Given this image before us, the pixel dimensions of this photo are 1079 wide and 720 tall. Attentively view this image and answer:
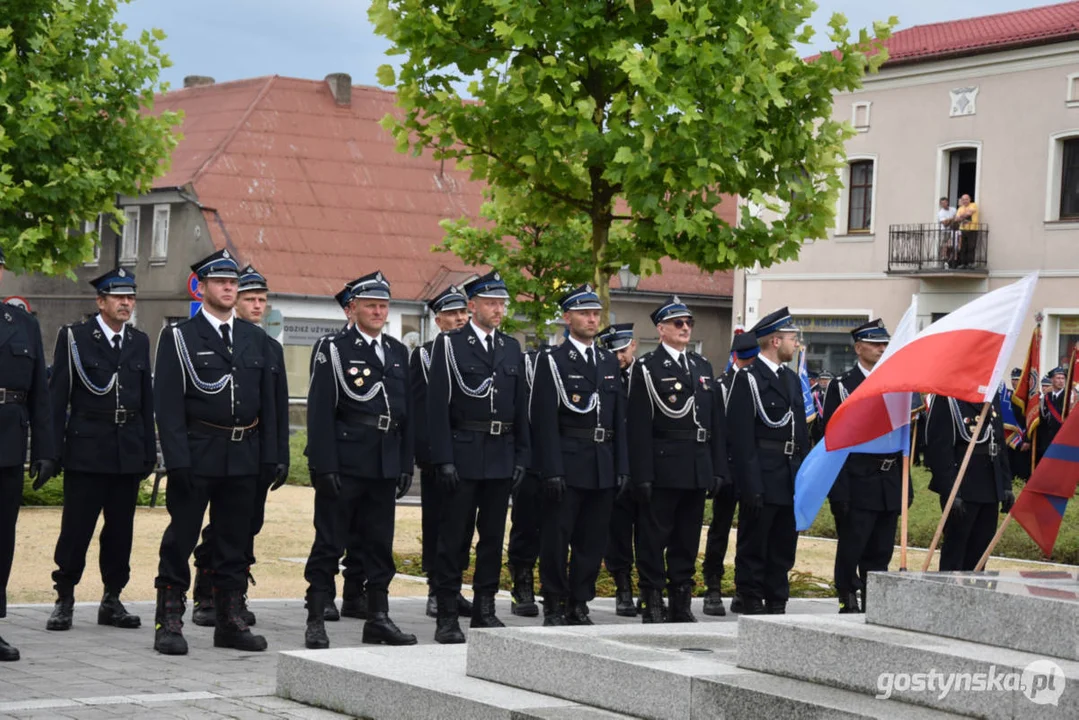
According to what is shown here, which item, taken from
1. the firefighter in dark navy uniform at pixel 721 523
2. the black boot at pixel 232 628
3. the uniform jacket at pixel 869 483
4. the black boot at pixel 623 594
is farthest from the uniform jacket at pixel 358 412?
the uniform jacket at pixel 869 483


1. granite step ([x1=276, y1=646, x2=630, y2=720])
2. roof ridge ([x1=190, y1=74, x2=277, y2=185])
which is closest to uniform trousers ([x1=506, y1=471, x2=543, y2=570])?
granite step ([x1=276, y1=646, x2=630, y2=720])

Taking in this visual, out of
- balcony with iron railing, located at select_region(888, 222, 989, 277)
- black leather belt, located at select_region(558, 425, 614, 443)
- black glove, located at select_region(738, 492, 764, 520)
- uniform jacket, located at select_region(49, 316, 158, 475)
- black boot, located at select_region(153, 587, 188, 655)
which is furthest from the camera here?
balcony with iron railing, located at select_region(888, 222, 989, 277)

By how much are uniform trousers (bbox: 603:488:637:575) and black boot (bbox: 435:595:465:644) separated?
2647mm

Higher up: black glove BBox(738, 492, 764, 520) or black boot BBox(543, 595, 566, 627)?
black glove BBox(738, 492, 764, 520)

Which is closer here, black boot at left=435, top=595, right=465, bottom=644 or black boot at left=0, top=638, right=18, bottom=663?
black boot at left=0, top=638, right=18, bottom=663

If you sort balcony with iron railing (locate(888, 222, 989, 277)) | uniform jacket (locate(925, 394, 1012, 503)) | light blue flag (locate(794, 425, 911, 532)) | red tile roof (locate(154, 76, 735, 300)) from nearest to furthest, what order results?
1. light blue flag (locate(794, 425, 911, 532))
2. uniform jacket (locate(925, 394, 1012, 503))
3. balcony with iron railing (locate(888, 222, 989, 277))
4. red tile roof (locate(154, 76, 735, 300))

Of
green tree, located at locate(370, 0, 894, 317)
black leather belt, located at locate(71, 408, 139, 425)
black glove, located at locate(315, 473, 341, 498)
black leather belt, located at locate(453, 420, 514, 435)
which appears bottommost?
black glove, located at locate(315, 473, 341, 498)

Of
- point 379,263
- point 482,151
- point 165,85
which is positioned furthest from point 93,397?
point 379,263

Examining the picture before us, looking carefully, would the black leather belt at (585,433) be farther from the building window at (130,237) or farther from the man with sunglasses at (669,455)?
the building window at (130,237)

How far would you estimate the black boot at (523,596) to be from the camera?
1236 cm

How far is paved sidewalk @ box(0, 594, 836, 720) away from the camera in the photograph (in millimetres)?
8117

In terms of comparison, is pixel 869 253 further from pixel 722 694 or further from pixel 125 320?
pixel 722 694

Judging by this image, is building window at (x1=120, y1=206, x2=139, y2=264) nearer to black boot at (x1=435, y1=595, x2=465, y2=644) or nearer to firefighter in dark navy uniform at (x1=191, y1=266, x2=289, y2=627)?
firefighter in dark navy uniform at (x1=191, y1=266, x2=289, y2=627)

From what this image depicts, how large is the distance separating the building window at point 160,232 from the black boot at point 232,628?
3874cm
